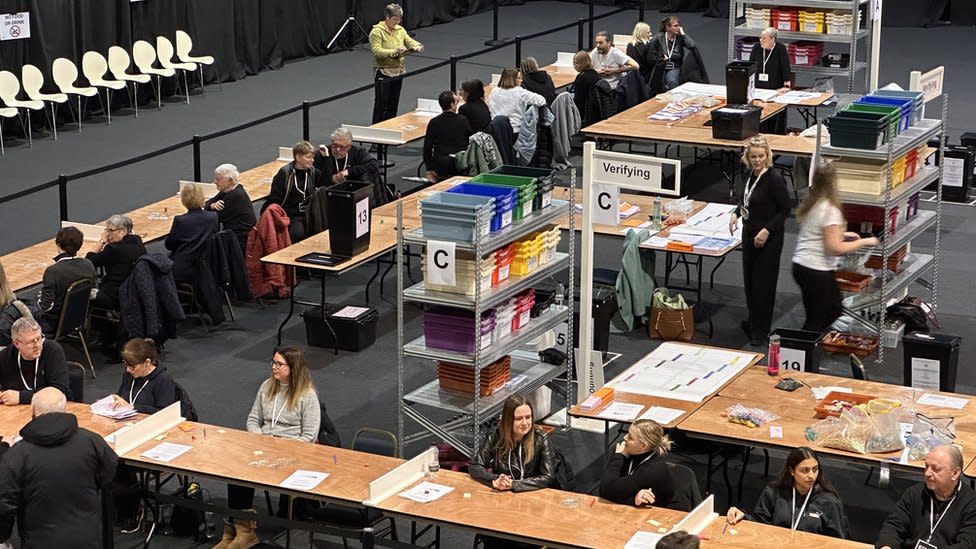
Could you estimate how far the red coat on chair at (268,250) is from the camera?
37.6 ft

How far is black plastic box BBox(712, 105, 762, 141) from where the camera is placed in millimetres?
13336

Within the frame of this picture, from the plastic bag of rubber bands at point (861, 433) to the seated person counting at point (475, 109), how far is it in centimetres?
699

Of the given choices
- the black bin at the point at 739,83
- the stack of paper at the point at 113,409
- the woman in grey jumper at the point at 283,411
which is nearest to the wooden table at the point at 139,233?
the stack of paper at the point at 113,409

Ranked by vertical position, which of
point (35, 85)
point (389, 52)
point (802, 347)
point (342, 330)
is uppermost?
point (389, 52)

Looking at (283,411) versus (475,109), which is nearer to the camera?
(283,411)

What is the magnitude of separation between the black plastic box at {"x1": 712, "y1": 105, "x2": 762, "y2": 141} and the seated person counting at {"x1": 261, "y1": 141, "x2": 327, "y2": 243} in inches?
144

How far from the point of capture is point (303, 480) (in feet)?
24.1

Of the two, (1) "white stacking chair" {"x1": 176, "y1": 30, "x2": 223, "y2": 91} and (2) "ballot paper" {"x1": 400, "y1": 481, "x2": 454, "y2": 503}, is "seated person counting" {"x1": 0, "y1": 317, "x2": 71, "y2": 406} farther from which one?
(1) "white stacking chair" {"x1": 176, "y1": 30, "x2": 223, "y2": 91}

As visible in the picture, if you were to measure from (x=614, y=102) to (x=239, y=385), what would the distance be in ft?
22.4

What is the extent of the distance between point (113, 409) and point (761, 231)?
4.59m

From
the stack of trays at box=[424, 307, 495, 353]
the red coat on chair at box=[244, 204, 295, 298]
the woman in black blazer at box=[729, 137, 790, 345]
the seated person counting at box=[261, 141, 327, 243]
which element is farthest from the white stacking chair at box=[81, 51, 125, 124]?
the stack of trays at box=[424, 307, 495, 353]

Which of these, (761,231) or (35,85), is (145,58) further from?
(761,231)

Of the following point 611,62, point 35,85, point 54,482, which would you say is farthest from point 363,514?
point 35,85

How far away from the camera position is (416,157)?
16.5m
